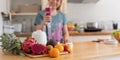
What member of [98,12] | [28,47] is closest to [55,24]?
[28,47]

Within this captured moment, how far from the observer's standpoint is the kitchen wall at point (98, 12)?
428 cm

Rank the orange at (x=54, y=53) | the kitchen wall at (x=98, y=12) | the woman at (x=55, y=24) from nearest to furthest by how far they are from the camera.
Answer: the orange at (x=54, y=53)
the woman at (x=55, y=24)
the kitchen wall at (x=98, y=12)

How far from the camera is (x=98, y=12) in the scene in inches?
175

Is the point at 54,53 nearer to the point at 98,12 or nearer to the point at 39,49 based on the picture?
the point at 39,49

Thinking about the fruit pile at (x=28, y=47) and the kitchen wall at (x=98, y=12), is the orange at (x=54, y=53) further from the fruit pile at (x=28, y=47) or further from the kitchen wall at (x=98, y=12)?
the kitchen wall at (x=98, y=12)

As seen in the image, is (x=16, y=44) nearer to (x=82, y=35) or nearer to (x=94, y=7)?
(x=82, y=35)

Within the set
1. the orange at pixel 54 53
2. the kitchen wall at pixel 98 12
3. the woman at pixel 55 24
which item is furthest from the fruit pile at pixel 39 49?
the kitchen wall at pixel 98 12

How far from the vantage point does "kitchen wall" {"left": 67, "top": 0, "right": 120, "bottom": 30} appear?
4.28 m

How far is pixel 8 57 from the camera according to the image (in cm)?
173

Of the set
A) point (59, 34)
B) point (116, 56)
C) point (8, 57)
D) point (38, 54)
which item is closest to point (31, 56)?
point (38, 54)

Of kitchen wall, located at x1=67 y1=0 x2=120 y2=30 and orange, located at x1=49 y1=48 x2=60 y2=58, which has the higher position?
kitchen wall, located at x1=67 y1=0 x2=120 y2=30

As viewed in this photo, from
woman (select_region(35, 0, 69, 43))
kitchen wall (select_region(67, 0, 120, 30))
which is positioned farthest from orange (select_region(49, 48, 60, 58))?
kitchen wall (select_region(67, 0, 120, 30))

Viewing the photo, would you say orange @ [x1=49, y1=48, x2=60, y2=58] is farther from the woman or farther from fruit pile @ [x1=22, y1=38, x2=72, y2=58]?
the woman

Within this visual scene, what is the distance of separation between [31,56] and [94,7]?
2.90 metres
